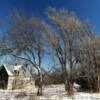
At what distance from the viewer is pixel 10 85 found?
40.7 metres

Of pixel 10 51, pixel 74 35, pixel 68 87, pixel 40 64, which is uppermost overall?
pixel 74 35

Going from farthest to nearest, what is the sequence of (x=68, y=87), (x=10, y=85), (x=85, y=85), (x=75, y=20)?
(x=10, y=85) < (x=85, y=85) < (x=75, y=20) < (x=68, y=87)

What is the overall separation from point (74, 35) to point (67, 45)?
5.38 feet

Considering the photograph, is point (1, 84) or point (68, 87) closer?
point (68, 87)

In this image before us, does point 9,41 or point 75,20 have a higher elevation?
point 75,20

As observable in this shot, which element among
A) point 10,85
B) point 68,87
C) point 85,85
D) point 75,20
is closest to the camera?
point 68,87

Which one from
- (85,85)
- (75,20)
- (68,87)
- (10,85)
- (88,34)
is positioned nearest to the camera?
(68,87)

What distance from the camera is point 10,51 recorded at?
23609 mm

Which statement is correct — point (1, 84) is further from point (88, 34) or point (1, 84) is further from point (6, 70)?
point (88, 34)

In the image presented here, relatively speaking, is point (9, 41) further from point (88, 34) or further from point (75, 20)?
point (88, 34)

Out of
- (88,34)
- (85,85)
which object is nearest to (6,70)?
(85,85)

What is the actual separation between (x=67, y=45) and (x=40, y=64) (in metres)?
3.66

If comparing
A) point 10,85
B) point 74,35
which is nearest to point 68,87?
point 74,35

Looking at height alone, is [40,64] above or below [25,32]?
below
